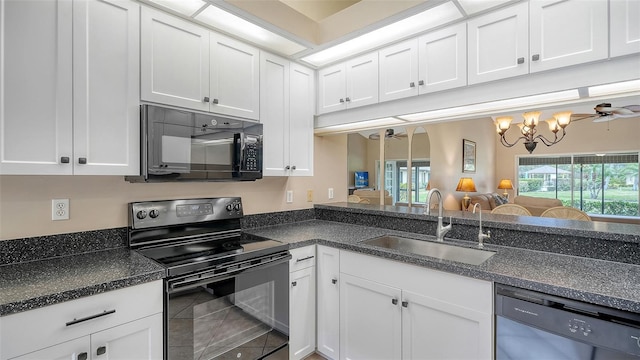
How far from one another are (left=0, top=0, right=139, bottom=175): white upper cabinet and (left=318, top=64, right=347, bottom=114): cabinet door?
1429 millimetres

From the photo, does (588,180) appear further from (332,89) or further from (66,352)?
(66,352)

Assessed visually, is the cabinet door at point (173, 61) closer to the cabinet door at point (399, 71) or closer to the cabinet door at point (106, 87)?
the cabinet door at point (106, 87)

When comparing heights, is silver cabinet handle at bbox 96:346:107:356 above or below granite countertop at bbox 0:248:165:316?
below

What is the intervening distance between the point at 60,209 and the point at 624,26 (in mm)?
2958

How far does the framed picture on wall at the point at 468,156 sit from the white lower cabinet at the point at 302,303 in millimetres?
5597

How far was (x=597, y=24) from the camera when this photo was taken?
4.75ft

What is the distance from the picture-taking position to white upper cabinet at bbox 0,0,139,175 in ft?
4.26

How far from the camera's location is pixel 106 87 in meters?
1.56

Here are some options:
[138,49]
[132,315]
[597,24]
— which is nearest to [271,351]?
[132,315]

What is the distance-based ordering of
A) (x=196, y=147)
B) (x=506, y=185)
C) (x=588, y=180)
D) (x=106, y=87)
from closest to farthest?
(x=106, y=87) < (x=196, y=147) < (x=588, y=180) < (x=506, y=185)

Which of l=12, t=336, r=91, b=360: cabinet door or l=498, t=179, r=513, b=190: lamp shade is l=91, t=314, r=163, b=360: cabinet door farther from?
l=498, t=179, r=513, b=190: lamp shade

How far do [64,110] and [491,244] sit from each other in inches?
97.6

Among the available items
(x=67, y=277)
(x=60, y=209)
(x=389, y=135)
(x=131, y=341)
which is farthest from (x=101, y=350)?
(x=389, y=135)

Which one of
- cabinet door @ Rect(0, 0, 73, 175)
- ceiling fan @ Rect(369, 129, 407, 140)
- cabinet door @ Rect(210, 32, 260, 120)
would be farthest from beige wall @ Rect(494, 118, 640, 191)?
cabinet door @ Rect(0, 0, 73, 175)
